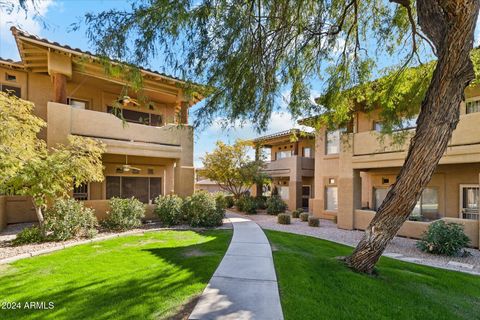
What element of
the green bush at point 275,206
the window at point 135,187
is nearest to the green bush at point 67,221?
the window at point 135,187

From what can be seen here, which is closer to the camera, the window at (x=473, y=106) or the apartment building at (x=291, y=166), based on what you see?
the window at (x=473, y=106)

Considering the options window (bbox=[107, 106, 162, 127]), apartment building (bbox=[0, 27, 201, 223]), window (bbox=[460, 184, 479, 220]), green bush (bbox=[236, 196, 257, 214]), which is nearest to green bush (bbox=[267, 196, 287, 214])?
green bush (bbox=[236, 196, 257, 214])

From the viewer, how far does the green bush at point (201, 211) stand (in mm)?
13398

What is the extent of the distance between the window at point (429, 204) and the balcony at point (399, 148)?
312 cm

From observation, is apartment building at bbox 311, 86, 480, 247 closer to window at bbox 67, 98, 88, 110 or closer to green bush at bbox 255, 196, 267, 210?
green bush at bbox 255, 196, 267, 210

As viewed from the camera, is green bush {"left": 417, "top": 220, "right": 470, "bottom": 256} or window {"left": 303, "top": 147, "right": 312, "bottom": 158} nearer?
green bush {"left": 417, "top": 220, "right": 470, "bottom": 256}

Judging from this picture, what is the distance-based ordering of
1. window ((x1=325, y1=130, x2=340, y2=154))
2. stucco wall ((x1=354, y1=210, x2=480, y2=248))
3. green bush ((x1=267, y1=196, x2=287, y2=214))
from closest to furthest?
1. stucco wall ((x1=354, y1=210, x2=480, y2=248))
2. window ((x1=325, y1=130, x2=340, y2=154))
3. green bush ((x1=267, y1=196, x2=287, y2=214))

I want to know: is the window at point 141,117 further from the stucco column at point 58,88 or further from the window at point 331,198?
the window at point 331,198

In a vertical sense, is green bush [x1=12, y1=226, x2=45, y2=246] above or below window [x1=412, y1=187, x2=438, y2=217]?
below

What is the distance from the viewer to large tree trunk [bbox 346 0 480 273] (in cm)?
498

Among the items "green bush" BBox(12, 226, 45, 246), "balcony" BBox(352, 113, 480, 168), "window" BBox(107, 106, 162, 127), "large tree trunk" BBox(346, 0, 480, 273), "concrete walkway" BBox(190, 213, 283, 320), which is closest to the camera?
"concrete walkway" BBox(190, 213, 283, 320)

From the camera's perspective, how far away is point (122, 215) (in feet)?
39.8

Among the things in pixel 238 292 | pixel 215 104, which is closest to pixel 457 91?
pixel 215 104

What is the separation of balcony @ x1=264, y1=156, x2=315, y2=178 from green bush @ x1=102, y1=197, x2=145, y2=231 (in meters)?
14.0
